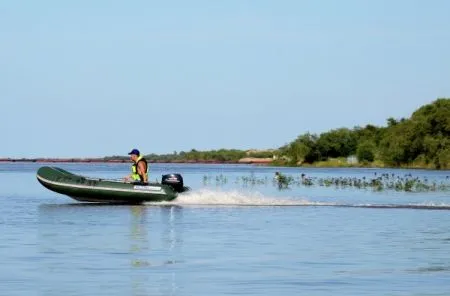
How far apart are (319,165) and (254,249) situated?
429ft

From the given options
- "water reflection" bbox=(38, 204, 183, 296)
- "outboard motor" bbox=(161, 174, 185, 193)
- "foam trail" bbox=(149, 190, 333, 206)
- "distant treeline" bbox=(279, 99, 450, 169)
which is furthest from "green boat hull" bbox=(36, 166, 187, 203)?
"distant treeline" bbox=(279, 99, 450, 169)

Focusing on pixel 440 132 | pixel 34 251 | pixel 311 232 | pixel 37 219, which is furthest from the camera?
pixel 440 132

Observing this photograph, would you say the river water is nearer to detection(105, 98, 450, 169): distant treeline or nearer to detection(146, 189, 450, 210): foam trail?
detection(146, 189, 450, 210): foam trail

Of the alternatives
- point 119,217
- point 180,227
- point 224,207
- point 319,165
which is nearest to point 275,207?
point 224,207

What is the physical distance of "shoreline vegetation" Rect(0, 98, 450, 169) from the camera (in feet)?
399

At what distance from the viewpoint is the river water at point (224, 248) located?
735 inches

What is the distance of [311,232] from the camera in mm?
29812

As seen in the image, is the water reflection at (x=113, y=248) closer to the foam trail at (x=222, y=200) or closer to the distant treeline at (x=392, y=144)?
the foam trail at (x=222, y=200)

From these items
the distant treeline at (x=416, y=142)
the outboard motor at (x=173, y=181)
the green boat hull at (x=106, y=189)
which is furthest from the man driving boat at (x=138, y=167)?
the distant treeline at (x=416, y=142)

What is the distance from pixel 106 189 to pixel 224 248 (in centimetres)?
1648

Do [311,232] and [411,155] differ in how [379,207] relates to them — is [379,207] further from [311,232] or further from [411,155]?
[411,155]

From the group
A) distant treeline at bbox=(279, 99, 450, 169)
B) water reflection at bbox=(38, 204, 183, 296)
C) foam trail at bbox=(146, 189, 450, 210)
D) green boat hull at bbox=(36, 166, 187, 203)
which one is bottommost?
water reflection at bbox=(38, 204, 183, 296)

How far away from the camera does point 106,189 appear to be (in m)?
40.8

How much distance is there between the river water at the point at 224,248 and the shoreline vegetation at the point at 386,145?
81314mm
